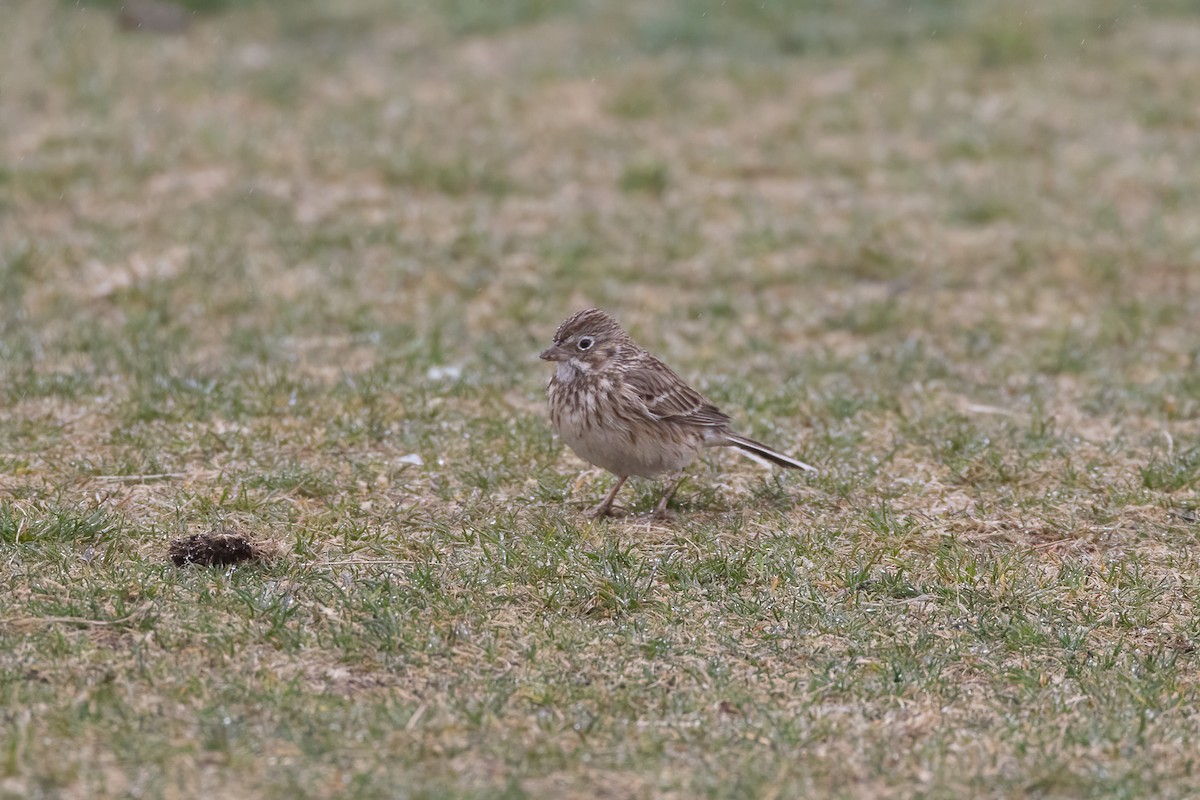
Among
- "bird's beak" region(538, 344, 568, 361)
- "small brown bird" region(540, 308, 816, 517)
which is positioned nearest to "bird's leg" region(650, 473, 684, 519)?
"small brown bird" region(540, 308, 816, 517)

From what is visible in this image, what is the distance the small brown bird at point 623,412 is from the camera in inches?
281

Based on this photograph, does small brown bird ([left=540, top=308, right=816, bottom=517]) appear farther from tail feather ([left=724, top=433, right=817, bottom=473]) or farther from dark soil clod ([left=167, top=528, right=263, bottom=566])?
dark soil clod ([left=167, top=528, right=263, bottom=566])

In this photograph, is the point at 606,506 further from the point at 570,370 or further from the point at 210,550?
the point at 210,550

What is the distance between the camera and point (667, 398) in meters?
7.37

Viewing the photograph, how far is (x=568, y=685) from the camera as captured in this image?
5.51 m

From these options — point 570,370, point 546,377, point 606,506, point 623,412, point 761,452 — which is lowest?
point 546,377

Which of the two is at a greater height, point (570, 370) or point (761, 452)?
point (570, 370)

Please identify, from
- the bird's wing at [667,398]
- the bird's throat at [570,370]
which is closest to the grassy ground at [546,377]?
the bird's wing at [667,398]

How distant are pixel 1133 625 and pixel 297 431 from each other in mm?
4232

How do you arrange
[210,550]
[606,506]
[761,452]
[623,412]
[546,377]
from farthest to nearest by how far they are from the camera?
[546,377] < [761,452] < [606,506] < [623,412] < [210,550]

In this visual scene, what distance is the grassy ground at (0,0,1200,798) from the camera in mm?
5246

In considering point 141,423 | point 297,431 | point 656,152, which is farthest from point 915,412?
point 656,152

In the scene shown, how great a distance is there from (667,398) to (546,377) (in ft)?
7.64

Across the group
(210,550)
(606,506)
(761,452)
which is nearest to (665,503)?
(606,506)
